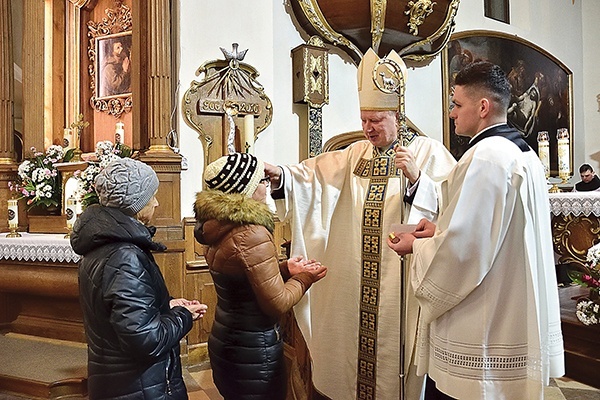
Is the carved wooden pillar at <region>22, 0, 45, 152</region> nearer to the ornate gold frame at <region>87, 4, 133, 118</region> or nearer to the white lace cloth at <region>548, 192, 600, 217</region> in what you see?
the ornate gold frame at <region>87, 4, 133, 118</region>

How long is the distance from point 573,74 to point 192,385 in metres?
7.41

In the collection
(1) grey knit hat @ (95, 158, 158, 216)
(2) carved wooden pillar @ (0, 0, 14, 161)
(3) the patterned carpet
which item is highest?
(2) carved wooden pillar @ (0, 0, 14, 161)

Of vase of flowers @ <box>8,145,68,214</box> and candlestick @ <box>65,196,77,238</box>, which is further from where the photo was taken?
vase of flowers @ <box>8,145,68,214</box>

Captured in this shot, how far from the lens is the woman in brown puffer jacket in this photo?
2232mm

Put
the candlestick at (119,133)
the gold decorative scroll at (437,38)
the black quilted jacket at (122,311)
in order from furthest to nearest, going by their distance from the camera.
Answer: the gold decorative scroll at (437,38)
the candlestick at (119,133)
the black quilted jacket at (122,311)

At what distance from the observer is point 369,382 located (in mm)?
3018

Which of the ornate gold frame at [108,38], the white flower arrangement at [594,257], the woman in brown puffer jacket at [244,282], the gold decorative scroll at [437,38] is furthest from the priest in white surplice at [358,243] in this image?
the gold decorative scroll at [437,38]

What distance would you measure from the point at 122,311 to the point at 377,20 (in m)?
4.47

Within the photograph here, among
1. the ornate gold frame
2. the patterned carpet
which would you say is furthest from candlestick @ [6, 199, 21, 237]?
the ornate gold frame

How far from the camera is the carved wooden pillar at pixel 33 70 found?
5484 mm

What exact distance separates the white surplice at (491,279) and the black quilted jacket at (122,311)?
1.02m

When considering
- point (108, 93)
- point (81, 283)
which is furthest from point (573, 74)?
point (81, 283)

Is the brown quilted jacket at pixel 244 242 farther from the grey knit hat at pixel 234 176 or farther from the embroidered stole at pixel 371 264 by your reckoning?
the embroidered stole at pixel 371 264

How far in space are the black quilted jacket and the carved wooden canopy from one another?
4.03 m
